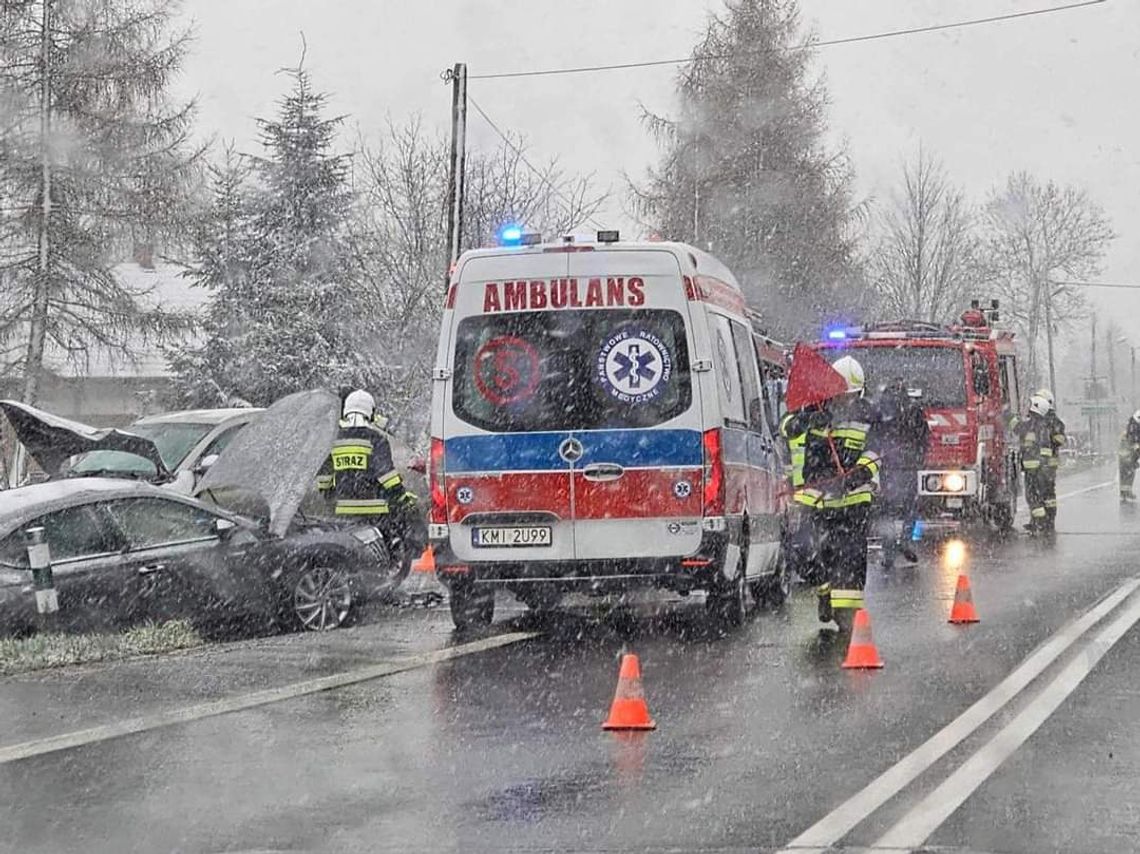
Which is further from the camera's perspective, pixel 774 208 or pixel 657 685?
pixel 774 208

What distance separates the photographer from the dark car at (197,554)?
10.7 meters

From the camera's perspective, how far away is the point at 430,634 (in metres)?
11.7

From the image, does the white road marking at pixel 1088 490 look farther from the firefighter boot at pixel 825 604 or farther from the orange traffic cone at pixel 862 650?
the orange traffic cone at pixel 862 650

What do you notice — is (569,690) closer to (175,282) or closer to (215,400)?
(215,400)

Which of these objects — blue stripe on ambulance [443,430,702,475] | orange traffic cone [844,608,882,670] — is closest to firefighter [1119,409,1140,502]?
blue stripe on ambulance [443,430,702,475]

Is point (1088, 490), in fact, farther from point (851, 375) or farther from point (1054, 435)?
point (851, 375)

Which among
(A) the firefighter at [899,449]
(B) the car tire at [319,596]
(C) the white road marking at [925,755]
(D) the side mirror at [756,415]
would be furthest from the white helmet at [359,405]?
(A) the firefighter at [899,449]

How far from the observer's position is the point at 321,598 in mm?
12344

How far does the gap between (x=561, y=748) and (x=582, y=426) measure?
150 inches

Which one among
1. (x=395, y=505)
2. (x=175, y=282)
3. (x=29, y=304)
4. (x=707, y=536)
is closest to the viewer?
(x=707, y=536)

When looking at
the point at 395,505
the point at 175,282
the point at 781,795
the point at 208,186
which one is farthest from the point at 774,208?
the point at 781,795

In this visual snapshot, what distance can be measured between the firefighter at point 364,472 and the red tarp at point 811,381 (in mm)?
3620

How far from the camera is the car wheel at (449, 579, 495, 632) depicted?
11648 millimetres

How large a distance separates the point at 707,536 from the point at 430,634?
215cm
